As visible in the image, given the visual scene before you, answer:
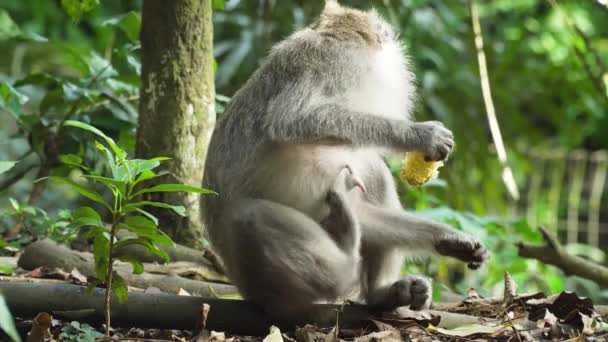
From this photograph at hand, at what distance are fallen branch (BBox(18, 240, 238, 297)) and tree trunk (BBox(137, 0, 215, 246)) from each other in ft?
1.68

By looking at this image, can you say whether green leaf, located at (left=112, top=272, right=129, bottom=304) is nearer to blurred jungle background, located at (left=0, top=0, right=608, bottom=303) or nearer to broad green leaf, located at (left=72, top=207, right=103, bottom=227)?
broad green leaf, located at (left=72, top=207, right=103, bottom=227)

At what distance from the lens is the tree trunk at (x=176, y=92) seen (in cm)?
434

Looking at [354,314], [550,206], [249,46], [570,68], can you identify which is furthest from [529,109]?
[354,314]

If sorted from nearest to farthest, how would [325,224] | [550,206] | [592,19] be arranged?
[325,224] → [550,206] → [592,19]

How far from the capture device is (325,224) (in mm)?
3662

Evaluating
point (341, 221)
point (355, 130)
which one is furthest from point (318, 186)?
point (355, 130)

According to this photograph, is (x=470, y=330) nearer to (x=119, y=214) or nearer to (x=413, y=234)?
(x=413, y=234)

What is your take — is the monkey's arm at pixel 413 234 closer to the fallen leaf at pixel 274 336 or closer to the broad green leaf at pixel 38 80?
the fallen leaf at pixel 274 336

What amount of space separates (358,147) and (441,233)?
0.57 metres

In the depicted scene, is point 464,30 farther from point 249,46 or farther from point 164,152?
point 164,152

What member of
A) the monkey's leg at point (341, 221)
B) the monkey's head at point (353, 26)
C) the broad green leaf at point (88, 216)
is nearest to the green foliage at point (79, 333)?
the broad green leaf at point (88, 216)

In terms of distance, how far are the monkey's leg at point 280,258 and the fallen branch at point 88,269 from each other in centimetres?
57

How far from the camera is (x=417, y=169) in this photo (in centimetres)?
388

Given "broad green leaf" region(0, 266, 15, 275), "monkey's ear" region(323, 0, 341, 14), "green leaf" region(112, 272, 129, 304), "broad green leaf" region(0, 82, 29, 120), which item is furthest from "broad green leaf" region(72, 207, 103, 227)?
"broad green leaf" region(0, 82, 29, 120)
